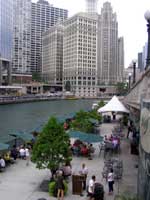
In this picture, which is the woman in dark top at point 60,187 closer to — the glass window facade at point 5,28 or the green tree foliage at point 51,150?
the green tree foliage at point 51,150

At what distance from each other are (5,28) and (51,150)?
6262 inches

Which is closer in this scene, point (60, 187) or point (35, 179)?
point (60, 187)

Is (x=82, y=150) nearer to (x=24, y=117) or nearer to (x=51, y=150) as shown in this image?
(x=51, y=150)

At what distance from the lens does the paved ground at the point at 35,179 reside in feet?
48.6

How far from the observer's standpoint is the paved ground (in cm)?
1481

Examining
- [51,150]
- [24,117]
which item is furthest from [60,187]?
[24,117]

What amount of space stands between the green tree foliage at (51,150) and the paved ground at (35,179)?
1.07 meters

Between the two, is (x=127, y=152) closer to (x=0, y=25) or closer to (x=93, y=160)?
(x=93, y=160)

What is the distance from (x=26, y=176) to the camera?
18.0 m

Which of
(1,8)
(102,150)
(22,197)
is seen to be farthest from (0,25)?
(22,197)

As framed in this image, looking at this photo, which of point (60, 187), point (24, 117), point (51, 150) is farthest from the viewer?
point (24, 117)

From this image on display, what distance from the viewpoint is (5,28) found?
168500 mm

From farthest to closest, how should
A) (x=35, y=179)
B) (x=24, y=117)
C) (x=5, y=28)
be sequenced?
(x=5, y=28) < (x=24, y=117) < (x=35, y=179)

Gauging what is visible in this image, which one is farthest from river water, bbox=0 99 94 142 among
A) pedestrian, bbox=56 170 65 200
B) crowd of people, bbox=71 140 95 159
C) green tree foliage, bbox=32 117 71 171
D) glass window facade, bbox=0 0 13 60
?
glass window facade, bbox=0 0 13 60
